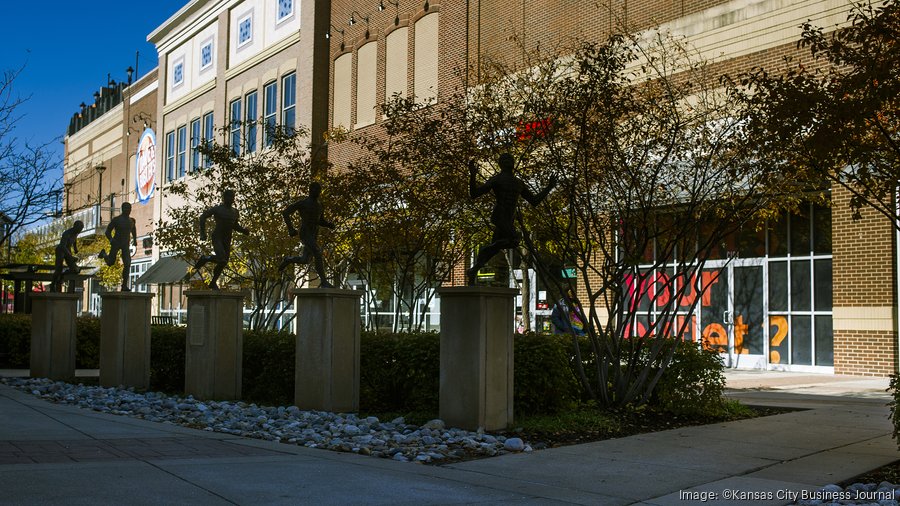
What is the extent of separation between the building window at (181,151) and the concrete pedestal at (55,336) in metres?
28.1

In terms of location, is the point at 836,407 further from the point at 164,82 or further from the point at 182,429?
the point at 164,82

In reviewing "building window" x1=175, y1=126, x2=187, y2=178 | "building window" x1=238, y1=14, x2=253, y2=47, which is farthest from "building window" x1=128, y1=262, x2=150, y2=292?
"building window" x1=238, y1=14, x2=253, y2=47

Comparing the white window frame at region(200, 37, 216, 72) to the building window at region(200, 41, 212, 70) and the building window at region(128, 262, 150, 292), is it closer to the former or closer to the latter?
the building window at region(200, 41, 212, 70)

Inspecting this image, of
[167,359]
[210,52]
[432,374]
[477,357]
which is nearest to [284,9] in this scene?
[210,52]

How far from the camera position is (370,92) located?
1265 inches

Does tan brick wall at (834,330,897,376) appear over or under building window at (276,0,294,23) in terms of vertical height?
under

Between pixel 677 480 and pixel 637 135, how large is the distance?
5.66m

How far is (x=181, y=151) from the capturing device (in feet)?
149

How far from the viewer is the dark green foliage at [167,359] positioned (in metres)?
15.4

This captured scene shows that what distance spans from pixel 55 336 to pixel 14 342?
13.8 feet

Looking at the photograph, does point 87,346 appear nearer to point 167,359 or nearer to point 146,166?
point 167,359

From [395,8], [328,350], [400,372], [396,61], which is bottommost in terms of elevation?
[400,372]

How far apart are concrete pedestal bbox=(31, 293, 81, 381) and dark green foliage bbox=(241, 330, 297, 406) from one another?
506cm

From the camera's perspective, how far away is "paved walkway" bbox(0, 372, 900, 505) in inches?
247
